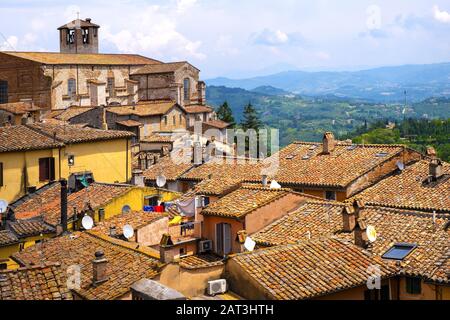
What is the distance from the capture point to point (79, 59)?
63812 mm

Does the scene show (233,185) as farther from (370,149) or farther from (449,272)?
(449,272)

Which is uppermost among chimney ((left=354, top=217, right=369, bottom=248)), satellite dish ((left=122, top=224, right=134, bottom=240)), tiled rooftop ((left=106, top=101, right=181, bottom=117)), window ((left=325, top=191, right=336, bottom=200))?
tiled rooftop ((left=106, top=101, right=181, bottom=117))

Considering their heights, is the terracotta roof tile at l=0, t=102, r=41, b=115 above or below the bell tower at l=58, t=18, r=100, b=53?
below

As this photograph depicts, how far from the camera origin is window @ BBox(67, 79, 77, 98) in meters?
60.9

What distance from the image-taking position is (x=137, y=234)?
69.9 feet

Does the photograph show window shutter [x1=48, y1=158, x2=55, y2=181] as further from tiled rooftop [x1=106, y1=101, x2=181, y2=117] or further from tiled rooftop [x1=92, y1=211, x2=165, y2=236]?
tiled rooftop [x1=106, y1=101, x2=181, y2=117]

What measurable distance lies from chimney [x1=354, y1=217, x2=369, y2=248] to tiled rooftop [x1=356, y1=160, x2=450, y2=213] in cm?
807

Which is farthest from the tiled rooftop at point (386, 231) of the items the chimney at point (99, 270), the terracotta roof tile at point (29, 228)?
the terracotta roof tile at point (29, 228)

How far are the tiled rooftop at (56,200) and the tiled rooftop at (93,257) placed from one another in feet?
14.9

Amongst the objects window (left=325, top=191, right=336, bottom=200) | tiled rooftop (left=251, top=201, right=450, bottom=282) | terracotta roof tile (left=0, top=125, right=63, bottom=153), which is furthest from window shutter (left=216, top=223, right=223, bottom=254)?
terracotta roof tile (left=0, top=125, right=63, bottom=153)

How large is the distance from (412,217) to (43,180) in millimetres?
16911

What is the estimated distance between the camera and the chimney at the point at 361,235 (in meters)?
18.6

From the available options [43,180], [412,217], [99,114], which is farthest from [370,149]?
[99,114]
